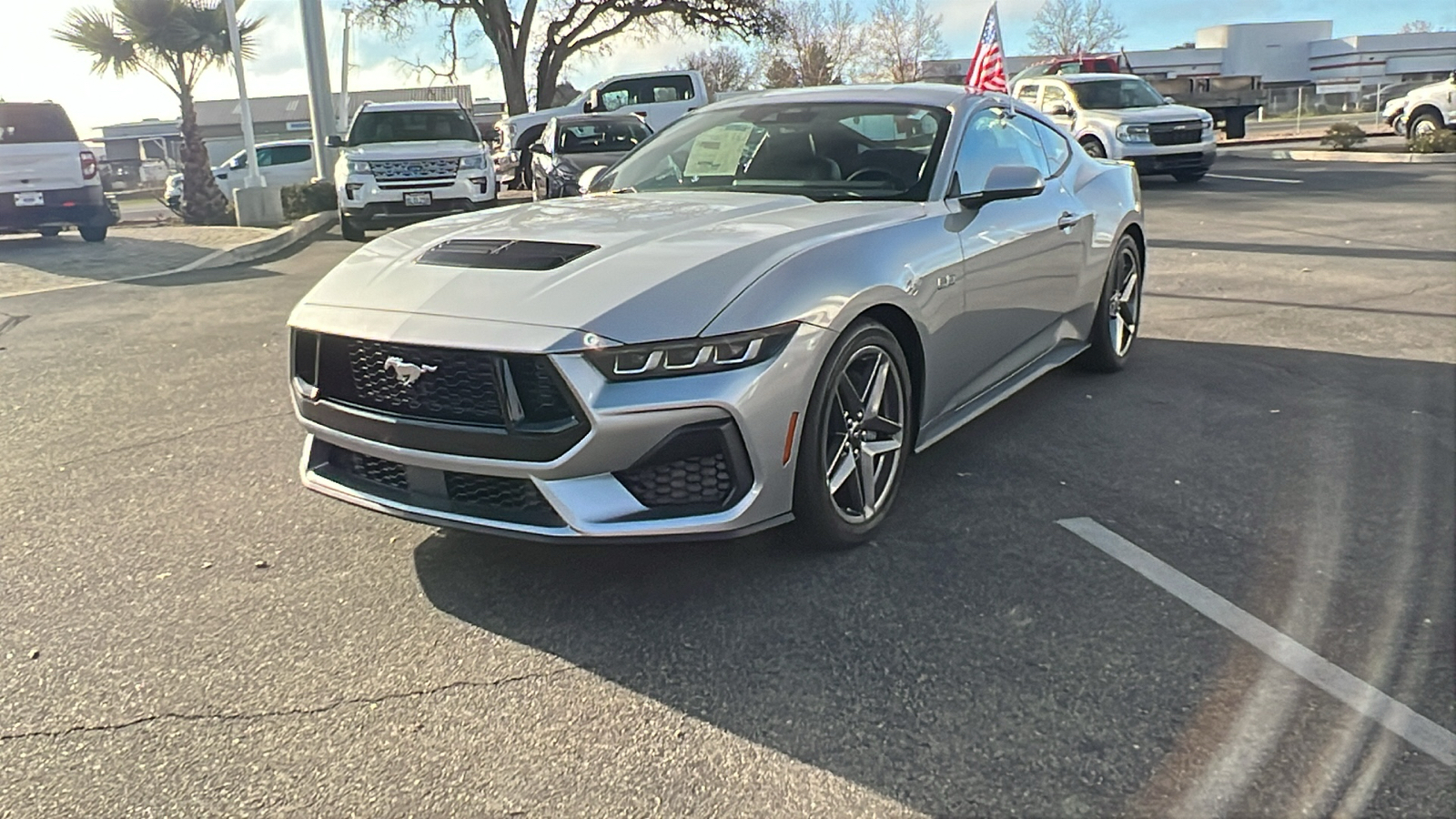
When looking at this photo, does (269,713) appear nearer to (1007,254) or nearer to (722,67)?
(1007,254)

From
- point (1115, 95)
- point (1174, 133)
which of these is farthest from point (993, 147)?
point (1115, 95)

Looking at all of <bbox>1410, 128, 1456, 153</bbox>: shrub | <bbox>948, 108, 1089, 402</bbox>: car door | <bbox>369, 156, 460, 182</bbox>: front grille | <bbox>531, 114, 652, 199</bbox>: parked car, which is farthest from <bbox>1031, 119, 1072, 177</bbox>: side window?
<bbox>1410, 128, 1456, 153</bbox>: shrub

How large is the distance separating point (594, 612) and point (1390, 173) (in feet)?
59.7

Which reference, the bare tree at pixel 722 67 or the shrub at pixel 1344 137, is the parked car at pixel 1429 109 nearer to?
the shrub at pixel 1344 137

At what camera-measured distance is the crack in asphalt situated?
2709 mm

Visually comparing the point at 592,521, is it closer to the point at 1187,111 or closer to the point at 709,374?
the point at 709,374

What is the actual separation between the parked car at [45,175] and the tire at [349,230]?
3.31 meters

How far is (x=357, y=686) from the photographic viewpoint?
288 centimetres

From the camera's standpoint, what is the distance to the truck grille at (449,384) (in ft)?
9.89

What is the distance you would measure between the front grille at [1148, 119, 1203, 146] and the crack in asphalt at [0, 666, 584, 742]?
1657 centimetres

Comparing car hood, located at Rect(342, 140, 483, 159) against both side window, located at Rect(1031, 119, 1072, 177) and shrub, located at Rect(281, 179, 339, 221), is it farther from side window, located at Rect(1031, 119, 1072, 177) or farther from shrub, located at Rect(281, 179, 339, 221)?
side window, located at Rect(1031, 119, 1072, 177)

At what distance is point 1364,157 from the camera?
68.1 ft

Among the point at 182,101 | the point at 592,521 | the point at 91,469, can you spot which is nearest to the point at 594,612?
the point at 592,521


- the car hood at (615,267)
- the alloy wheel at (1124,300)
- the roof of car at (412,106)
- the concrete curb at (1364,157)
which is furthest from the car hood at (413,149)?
the concrete curb at (1364,157)
